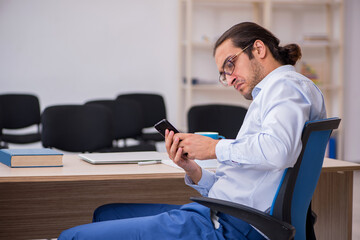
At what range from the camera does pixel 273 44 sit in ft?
5.11

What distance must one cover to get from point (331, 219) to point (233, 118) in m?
1.33

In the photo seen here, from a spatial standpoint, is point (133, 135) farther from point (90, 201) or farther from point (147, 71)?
point (90, 201)

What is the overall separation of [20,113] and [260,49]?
145 inches

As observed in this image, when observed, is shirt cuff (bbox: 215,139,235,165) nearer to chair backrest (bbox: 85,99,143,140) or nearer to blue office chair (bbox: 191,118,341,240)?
blue office chair (bbox: 191,118,341,240)

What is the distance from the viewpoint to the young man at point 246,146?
4.06 feet

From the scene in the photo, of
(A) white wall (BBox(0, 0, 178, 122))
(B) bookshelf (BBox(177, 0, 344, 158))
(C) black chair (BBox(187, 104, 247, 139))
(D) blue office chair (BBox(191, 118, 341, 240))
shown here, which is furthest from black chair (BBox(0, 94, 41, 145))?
(D) blue office chair (BBox(191, 118, 341, 240))

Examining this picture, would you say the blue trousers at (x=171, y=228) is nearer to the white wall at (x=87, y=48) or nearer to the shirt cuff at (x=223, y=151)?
the shirt cuff at (x=223, y=151)

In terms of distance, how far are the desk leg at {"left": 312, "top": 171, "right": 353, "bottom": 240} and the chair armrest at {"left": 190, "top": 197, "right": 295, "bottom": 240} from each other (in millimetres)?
797

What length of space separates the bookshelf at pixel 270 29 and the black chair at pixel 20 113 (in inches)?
65.4

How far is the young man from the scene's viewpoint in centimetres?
124

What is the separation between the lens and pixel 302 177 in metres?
1.31

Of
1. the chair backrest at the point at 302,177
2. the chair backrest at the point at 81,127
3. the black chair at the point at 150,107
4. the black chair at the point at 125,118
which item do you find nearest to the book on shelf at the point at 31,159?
the chair backrest at the point at 302,177

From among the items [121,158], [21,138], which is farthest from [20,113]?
[121,158]

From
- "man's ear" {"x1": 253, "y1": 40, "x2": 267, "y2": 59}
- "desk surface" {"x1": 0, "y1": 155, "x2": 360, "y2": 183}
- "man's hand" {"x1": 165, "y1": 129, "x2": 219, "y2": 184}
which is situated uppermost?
"man's ear" {"x1": 253, "y1": 40, "x2": 267, "y2": 59}
